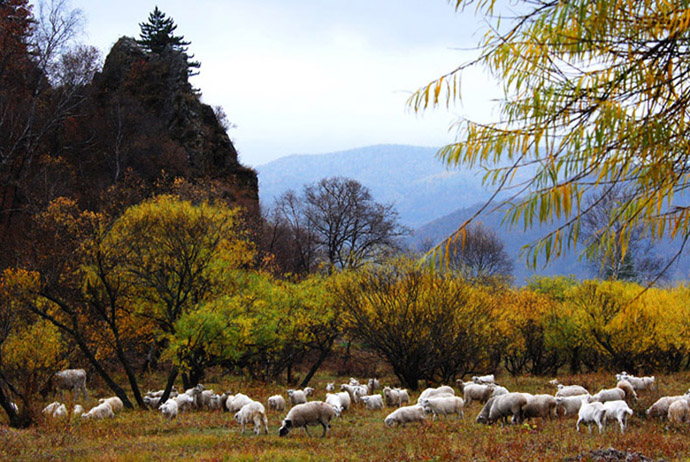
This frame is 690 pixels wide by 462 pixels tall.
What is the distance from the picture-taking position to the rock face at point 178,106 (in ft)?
176

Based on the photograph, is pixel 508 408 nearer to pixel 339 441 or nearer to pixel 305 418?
pixel 339 441

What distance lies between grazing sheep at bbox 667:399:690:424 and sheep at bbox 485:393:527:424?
3.39m

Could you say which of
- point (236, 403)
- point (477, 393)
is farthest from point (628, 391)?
point (236, 403)

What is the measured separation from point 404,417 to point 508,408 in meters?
2.58

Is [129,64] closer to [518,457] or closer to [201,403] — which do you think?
[201,403]

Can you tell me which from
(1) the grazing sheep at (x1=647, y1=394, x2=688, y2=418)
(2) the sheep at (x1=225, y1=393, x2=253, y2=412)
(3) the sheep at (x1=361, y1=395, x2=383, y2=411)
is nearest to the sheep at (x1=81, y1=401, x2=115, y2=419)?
(2) the sheep at (x1=225, y1=393, x2=253, y2=412)

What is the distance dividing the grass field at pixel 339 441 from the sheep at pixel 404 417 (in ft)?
1.58

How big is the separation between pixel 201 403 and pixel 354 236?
149 ft

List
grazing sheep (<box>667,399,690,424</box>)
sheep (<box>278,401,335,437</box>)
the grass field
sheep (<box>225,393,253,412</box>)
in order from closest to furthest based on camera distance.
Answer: the grass field, sheep (<box>278,401,335,437</box>), grazing sheep (<box>667,399,690,424</box>), sheep (<box>225,393,253,412</box>)

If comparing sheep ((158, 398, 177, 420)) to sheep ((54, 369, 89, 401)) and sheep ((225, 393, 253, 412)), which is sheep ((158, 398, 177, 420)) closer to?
sheep ((225, 393, 253, 412))

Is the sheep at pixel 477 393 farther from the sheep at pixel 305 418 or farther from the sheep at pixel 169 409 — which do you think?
the sheep at pixel 169 409

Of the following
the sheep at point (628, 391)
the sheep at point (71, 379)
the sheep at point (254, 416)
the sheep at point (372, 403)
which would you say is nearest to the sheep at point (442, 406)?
the sheep at point (372, 403)

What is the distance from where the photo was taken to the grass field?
35.5 feet

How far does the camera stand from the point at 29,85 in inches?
1688
